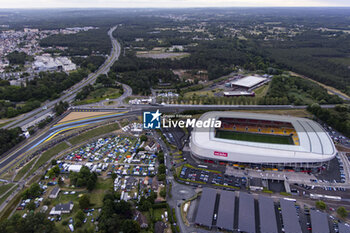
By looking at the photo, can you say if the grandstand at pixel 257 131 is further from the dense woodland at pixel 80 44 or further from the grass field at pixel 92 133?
the dense woodland at pixel 80 44

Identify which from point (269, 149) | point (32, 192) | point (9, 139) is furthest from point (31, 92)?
point (269, 149)

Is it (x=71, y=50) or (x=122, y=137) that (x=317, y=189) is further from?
(x=71, y=50)

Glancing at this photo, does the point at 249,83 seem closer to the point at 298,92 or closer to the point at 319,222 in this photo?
the point at 298,92

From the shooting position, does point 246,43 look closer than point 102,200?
No

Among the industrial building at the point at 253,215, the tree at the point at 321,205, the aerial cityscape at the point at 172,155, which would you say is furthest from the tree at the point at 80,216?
the tree at the point at 321,205

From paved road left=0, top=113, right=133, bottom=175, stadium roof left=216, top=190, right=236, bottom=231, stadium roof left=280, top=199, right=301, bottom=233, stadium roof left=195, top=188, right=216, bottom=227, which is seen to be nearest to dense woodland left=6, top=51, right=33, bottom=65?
paved road left=0, top=113, right=133, bottom=175

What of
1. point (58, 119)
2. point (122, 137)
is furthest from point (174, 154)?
point (58, 119)
